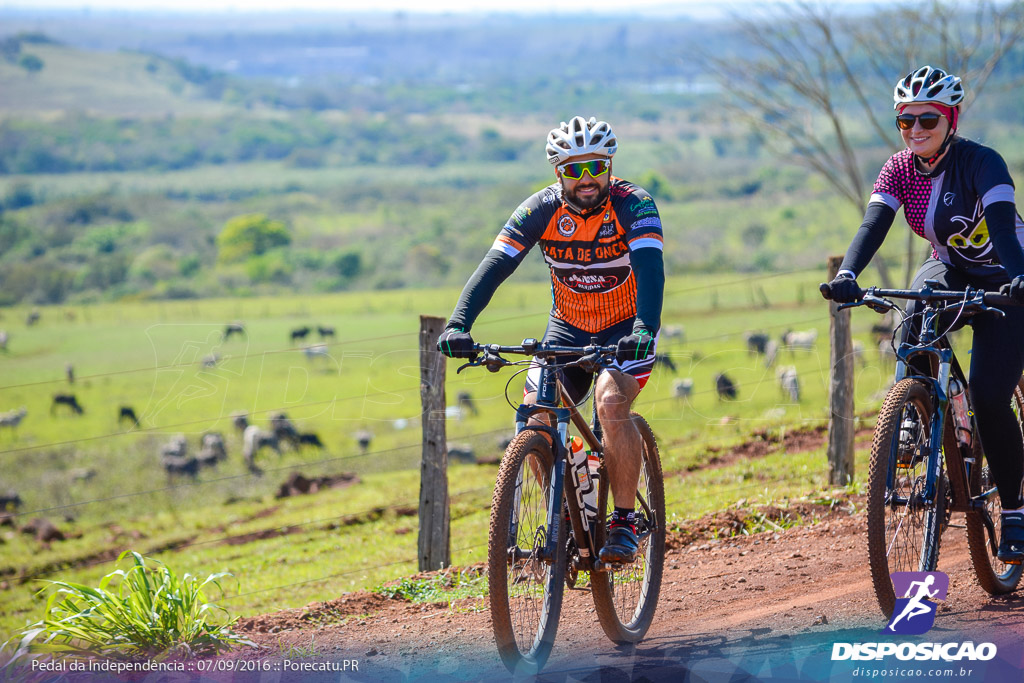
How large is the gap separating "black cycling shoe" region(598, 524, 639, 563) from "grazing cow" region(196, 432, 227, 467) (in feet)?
85.1

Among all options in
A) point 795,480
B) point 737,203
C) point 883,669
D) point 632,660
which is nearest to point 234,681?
point 632,660

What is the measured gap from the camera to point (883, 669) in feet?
15.6

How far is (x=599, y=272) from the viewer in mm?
5309

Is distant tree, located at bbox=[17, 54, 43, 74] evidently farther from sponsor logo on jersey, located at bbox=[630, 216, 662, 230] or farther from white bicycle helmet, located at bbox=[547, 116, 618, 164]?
sponsor logo on jersey, located at bbox=[630, 216, 662, 230]

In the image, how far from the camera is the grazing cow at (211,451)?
96.7 ft

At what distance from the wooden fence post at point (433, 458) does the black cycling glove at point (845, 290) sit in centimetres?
307

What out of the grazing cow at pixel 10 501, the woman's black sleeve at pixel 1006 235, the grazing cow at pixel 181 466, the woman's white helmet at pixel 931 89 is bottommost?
the grazing cow at pixel 10 501

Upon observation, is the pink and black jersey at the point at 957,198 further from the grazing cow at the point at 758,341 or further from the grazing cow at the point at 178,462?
the grazing cow at the point at 758,341

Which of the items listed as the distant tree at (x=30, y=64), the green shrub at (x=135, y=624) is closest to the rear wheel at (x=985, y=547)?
the green shrub at (x=135, y=624)

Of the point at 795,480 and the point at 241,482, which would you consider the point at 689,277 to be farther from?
the point at 795,480

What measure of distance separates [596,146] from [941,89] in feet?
5.69

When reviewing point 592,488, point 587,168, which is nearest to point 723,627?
point 592,488

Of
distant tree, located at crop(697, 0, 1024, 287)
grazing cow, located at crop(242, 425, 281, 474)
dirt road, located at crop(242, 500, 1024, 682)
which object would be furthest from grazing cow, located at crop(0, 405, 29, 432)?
dirt road, located at crop(242, 500, 1024, 682)

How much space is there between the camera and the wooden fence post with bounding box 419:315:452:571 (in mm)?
7410
